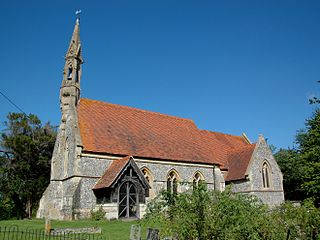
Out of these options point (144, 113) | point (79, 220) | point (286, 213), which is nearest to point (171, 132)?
point (144, 113)

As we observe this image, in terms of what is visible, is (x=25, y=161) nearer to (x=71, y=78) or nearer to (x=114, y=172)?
(x=71, y=78)

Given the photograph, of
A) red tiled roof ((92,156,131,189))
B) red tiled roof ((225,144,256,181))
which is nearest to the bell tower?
red tiled roof ((92,156,131,189))

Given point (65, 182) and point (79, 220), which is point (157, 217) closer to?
point (79, 220)

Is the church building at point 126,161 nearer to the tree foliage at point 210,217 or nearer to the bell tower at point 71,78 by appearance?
the bell tower at point 71,78

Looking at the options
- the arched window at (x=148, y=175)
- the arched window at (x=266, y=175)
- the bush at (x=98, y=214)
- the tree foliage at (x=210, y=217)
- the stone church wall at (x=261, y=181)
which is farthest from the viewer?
the arched window at (x=266, y=175)

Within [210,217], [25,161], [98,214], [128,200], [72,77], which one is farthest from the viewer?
[25,161]

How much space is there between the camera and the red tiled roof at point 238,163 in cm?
2786

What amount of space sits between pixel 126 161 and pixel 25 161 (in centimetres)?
1934

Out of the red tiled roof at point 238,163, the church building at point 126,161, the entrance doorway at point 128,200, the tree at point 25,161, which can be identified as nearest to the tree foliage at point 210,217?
the church building at point 126,161

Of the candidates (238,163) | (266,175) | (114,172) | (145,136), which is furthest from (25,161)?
(266,175)

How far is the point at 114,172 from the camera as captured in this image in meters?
21.9

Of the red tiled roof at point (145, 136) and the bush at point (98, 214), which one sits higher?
the red tiled roof at point (145, 136)

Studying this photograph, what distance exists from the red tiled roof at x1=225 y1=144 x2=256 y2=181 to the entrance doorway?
391 inches

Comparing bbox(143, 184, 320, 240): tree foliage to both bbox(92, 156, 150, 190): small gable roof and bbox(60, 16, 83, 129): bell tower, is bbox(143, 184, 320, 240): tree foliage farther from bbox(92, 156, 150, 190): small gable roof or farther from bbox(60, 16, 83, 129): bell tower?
bbox(60, 16, 83, 129): bell tower
